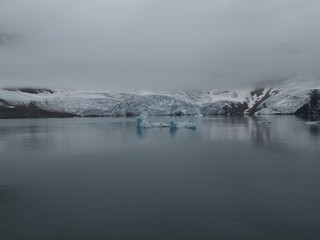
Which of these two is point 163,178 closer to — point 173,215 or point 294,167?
point 173,215

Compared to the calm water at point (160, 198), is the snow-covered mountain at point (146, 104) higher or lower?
higher

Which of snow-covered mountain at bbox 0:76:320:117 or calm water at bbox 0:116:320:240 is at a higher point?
snow-covered mountain at bbox 0:76:320:117

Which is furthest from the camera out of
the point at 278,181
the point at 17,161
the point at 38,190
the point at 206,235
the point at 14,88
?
the point at 14,88

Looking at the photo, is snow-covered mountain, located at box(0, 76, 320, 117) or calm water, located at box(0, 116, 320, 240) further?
snow-covered mountain, located at box(0, 76, 320, 117)

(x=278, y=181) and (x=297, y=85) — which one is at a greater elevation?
(x=297, y=85)

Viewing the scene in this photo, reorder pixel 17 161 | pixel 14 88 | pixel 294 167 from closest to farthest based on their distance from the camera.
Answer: pixel 294 167 < pixel 17 161 < pixel 14 88

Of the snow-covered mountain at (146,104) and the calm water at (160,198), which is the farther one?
the snow-covered mountain at (146,104)

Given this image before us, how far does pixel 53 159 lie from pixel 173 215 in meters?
11.7

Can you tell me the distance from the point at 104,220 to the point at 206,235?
2659 mm

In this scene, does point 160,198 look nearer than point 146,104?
Yes

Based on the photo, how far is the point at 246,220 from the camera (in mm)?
8977

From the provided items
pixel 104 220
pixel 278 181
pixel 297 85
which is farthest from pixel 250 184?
pixel 297 85

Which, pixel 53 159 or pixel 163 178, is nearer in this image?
pixel 163 178

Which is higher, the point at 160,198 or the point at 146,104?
the point at 146,104
